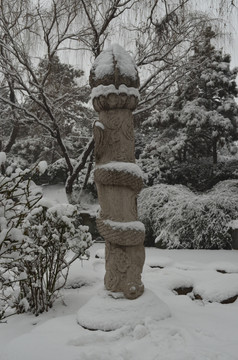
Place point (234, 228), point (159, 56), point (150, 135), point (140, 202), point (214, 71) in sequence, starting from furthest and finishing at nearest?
point (150, 135)
point (214, 71)
point (140, 202)
point (159, 56)
point (234, 228)

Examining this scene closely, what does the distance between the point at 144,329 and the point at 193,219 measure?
4396mm

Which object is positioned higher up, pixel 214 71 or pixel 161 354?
pixel 214 71

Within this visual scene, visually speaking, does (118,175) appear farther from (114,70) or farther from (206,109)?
(206,109)

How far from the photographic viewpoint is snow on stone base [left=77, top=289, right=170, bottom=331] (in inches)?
114

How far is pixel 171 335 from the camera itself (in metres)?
2.73

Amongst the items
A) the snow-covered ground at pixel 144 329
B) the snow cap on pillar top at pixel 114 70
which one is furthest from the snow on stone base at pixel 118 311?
the snow cap on pillar top at pixel 114 70

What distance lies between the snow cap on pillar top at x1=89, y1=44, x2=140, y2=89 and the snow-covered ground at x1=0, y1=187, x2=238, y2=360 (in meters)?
2.17

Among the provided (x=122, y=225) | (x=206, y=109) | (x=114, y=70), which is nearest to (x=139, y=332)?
(x=122, y=225)

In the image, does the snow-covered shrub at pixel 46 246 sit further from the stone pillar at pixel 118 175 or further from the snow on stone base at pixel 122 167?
the snow on stone base at pixel 122 167

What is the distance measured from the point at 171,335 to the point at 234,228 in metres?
4.37

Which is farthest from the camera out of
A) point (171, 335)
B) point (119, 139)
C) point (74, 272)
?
point (74, 272)

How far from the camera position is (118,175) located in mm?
3258

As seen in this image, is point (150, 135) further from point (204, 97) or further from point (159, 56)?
point (159, 56)

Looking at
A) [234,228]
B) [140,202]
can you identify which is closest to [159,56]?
[140,202]
